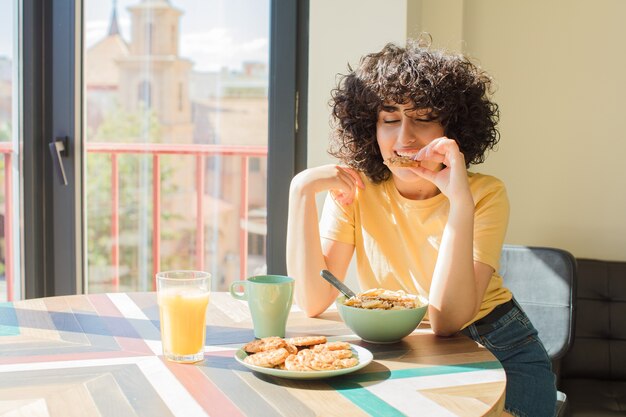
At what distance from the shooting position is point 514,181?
2.77m

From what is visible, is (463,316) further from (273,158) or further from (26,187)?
(26,187)

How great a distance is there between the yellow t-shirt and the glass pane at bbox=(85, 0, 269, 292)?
3.86 ft

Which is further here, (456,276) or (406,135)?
(406,135)

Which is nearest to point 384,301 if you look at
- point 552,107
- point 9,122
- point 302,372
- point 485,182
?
point 302,372

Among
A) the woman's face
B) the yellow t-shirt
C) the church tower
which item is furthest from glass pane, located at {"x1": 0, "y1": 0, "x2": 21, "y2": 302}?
the woman's face

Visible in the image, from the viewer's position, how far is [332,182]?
5.47 ft

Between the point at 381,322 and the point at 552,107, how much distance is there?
5.64ft

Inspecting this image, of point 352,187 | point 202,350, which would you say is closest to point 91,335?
point 202,350

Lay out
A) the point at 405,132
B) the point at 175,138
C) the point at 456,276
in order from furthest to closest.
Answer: the point at 175,138 < the point at 405,132 < the point at 456,276

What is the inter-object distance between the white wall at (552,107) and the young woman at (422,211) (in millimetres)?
852

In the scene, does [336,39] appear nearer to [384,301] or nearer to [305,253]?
[305,253]

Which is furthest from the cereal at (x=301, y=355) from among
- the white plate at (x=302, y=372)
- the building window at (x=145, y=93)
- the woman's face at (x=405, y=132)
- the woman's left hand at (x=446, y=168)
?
the building window at (x=145, y=93)

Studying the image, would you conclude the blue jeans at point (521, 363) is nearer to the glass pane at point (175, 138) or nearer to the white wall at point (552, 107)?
the white wall at point (552, 107)

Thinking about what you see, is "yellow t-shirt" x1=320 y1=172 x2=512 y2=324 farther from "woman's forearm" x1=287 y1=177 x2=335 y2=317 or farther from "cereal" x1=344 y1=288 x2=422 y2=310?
"cereal" x1=344 y1=288 x2=422 y2=310
